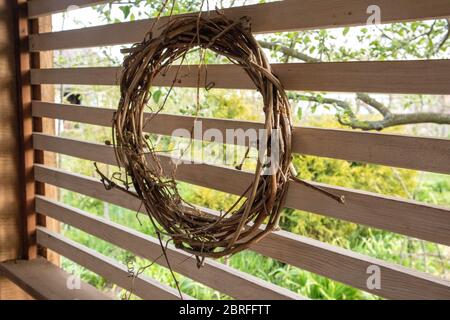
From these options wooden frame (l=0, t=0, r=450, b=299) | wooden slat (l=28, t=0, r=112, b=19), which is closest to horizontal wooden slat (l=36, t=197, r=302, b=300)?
wooden frame (l=0, t=0, r=450, b=299)

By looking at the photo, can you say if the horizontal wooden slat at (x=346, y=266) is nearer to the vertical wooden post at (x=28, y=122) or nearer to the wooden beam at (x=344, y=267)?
the wooden beam at (x=344, y=267)

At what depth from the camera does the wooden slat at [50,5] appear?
5.62ft

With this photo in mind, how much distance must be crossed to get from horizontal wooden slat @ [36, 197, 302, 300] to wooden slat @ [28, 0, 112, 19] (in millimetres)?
795

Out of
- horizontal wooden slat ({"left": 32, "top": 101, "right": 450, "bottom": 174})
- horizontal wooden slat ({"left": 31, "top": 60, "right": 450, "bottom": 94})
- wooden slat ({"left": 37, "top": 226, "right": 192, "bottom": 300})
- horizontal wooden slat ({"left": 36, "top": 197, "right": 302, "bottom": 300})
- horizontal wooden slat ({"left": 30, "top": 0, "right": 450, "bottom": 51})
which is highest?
horizontal wooden slat ({"left": 30, "top": 0, "right": 450, "bottom": 51})

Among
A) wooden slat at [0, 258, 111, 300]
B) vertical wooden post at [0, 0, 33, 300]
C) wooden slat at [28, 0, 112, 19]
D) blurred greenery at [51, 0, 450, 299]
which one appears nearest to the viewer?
wooden slat at [28, 0, 112, 19]

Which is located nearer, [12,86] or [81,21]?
[12,86]

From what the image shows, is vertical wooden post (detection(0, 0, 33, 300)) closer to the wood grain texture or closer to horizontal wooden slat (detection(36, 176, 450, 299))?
the wood grain texture

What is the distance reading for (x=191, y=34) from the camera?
3.53 feet

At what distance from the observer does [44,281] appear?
2.03 metres

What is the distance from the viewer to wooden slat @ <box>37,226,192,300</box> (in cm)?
161

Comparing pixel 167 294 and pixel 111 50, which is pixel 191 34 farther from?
pixel 111 50

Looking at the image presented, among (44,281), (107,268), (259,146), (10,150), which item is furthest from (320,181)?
(259,146)

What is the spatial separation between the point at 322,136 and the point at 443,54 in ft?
3.23
